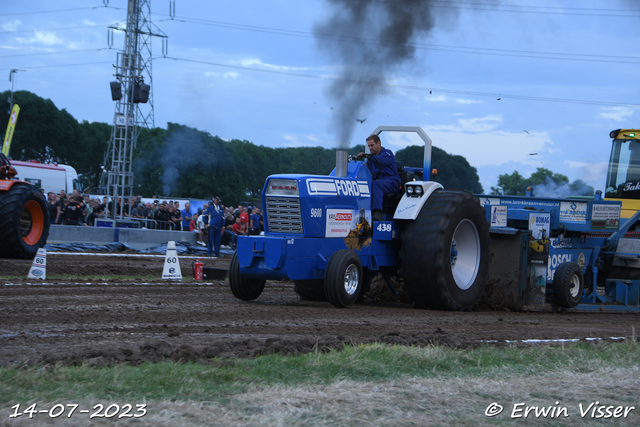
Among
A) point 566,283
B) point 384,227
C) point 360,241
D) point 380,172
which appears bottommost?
point 566,283

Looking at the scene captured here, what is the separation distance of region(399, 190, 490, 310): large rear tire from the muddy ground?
1.00ft

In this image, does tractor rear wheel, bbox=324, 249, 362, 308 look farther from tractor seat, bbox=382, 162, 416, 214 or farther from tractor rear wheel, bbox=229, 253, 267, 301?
tractor seat, bbox=382, 162, 416, 214

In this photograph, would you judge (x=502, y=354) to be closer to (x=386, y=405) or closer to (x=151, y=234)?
(x=386, y=405)

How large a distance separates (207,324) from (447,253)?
3525 mm

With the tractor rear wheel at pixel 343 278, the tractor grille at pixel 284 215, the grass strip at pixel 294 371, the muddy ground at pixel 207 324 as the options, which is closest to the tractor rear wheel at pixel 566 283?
the muddy ground at pixel 207 324

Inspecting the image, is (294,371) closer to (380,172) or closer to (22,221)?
(380,172)

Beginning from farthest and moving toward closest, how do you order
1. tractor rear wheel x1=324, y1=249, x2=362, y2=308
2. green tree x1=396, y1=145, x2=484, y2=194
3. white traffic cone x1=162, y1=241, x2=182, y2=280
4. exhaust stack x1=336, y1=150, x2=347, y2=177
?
1. green tree x1=396, y1=145, x2=484, y2=194
2. white traffic cone x1=162, y1=241, x2=182, y2=280
3. exhaust stack x1=336, y1=150, x2=347, y2=177
4. tractor rear wheel x1=324, y1=249, x2=362, y2=308

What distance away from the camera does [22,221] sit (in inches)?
570

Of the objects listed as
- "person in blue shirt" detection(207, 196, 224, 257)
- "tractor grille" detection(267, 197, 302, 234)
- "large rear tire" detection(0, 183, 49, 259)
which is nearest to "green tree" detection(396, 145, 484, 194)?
"person in blue shirt" detection(207, 196, 224, 257)

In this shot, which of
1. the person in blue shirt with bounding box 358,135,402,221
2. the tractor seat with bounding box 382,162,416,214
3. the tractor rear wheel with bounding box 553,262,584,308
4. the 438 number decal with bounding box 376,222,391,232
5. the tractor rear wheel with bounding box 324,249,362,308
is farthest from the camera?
the tractor rear wheel with bounding box 553,262,584,308

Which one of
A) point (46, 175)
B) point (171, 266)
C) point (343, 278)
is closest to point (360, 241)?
point (343, 278)

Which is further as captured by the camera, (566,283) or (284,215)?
(566,283)

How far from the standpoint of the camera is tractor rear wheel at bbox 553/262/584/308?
10.0 meters

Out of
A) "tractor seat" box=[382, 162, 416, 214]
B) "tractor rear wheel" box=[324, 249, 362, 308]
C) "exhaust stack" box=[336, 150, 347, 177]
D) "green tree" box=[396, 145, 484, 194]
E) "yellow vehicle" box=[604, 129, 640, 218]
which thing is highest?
"green tree" box=[396, 145, 484, 194]
